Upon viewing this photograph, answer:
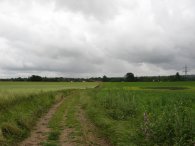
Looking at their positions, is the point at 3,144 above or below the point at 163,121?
below

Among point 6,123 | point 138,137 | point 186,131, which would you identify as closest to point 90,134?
point 138,137

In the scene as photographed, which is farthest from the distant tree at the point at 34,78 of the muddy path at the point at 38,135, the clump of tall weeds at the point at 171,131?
the clump of tall weeds at the point at 171,131

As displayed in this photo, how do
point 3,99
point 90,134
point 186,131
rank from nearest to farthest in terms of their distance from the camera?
point 186,131 < point 90,134 < point 3,99

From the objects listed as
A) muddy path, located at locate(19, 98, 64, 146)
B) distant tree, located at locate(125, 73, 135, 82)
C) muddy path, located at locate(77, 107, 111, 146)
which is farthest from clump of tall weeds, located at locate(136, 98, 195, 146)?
distant tree, located at locate(125, 73, 135, 82)

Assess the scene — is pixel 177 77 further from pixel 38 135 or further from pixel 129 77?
pixel 38 135

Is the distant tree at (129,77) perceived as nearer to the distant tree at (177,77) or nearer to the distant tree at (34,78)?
the distant tree at (177,77)

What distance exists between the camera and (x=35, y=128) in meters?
16.1

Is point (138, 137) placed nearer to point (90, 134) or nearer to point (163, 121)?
point (163, 121)

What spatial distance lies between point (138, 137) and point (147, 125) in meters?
0.73

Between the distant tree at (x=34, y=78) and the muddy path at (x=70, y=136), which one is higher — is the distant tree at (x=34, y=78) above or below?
above

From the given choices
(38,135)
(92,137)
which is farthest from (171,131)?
(38,135)

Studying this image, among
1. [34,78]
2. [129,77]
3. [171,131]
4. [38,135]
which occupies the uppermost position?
[129,77]

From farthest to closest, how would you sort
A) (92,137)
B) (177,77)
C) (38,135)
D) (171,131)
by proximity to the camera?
(177,77) < (38,135) < (92,137) < (171,131)

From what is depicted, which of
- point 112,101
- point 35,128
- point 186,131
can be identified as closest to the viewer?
point 186,131
